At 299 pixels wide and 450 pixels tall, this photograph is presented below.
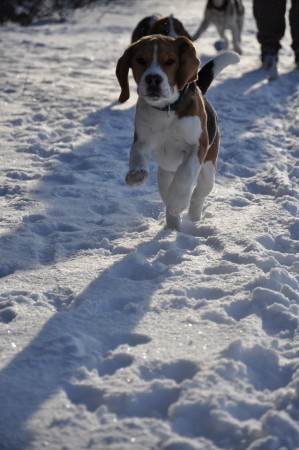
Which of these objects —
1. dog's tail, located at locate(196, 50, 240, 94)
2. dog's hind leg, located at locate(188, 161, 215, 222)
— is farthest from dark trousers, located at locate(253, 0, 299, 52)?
dog's hind leg, located at locate(188, 161, 215, 222)

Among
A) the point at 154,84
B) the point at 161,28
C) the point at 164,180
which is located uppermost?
the point at 154,84

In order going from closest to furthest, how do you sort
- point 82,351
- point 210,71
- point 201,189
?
point 82,351, point 201,189, point 210,71

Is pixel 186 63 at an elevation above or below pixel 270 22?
above

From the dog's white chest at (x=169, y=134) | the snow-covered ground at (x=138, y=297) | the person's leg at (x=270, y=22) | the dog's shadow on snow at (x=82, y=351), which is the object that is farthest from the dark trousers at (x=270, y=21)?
the dog's shadow on snow at (x=82, y=351)

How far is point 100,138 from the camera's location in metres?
6.06

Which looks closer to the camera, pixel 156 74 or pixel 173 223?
pixel 156 74

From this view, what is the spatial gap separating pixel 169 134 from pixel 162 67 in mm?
351

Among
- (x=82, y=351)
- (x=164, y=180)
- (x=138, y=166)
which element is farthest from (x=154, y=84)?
(x=82, y=351)

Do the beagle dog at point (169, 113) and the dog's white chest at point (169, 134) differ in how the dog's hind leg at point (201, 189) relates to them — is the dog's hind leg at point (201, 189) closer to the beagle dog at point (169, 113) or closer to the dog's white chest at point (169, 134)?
the beagle dog at point (169, 113)

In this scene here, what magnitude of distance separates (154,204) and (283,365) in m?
2.09

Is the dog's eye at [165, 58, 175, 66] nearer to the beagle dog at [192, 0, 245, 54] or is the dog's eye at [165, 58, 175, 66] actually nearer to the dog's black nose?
the dog's black nose

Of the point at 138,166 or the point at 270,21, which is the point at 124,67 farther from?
the point at 270,21

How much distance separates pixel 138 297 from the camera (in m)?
3.25

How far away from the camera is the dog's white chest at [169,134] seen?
3.72 metres
